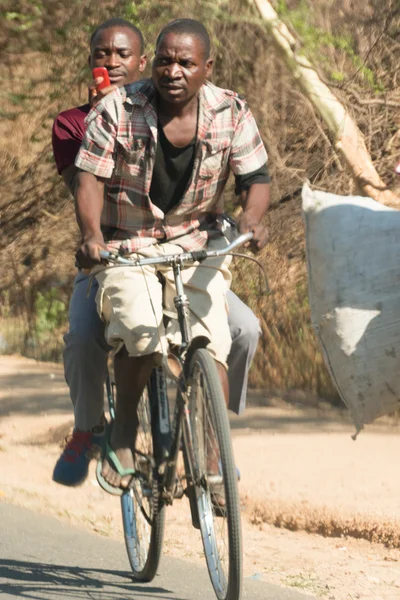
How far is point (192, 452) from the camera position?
3.69 m

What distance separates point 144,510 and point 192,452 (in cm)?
56

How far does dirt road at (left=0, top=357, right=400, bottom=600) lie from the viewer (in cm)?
448

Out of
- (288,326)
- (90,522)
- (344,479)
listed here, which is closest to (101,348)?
(90,522)

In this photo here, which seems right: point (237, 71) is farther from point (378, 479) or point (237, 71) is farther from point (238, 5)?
point (378, 479)

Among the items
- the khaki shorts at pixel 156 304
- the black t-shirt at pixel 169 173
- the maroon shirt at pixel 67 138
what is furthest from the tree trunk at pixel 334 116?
the khaki shorts at pixel 156 304

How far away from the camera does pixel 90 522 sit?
5270mm

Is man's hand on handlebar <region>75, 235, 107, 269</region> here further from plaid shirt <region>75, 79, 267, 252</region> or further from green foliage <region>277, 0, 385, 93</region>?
green foliage <region>277, 0, 385, 93</region>

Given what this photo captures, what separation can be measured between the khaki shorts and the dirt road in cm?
111

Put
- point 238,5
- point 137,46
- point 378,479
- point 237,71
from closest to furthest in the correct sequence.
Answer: point 137,46 < point 378,479 < point 238,5 < point 237,71

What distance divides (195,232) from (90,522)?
1.82 m

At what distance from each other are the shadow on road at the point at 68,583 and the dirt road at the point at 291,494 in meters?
0.46

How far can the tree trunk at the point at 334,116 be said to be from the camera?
315 inches

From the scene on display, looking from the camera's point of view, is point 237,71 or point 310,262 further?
point 237,71

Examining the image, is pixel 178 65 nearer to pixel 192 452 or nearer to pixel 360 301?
pixel 360 301
